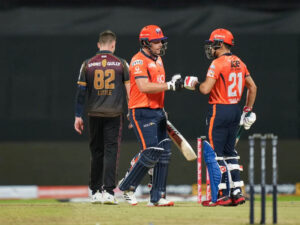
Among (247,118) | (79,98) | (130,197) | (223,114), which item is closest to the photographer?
(223,114)

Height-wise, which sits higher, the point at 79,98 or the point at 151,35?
the point at 151,35

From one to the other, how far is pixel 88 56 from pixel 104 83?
3.47m

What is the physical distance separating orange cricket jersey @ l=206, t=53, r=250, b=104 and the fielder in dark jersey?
87 cm

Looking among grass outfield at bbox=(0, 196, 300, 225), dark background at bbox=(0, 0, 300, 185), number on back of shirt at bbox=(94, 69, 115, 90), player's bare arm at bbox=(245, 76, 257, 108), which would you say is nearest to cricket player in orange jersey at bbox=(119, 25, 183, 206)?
grass outfield at bbox=(0, 196, 300, 225)

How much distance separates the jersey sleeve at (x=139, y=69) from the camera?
21.9 feet

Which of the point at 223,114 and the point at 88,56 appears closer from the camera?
the point at 223,114

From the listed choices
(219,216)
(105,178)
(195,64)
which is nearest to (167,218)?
(219,216)

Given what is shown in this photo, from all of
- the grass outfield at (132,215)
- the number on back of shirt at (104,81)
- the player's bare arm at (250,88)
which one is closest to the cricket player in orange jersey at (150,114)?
the grass outfield at (132,215)

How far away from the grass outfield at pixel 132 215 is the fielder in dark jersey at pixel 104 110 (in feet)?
0.92

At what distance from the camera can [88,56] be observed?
34.8ft

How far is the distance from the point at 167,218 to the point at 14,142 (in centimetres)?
480

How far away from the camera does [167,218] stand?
626cm

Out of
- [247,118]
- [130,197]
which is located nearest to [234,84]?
[247,118]

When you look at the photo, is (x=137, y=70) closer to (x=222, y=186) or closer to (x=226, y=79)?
(x=226, y=79)
